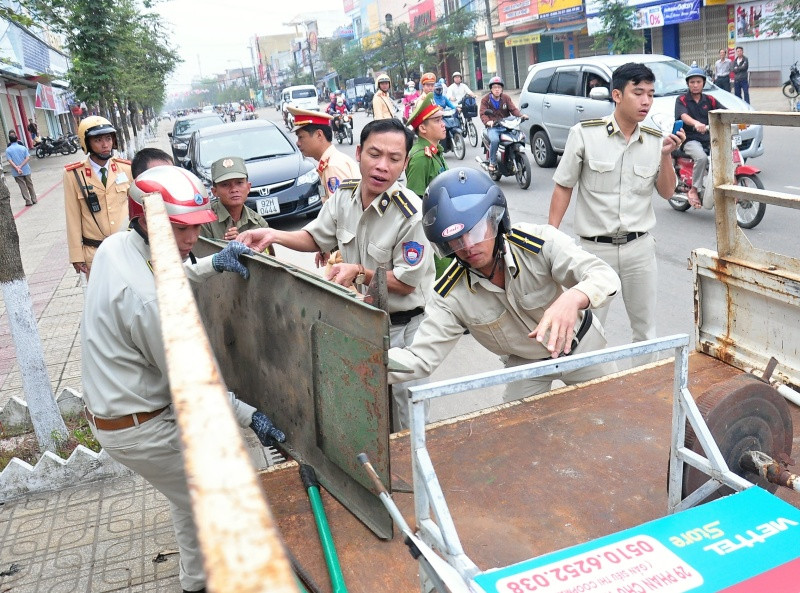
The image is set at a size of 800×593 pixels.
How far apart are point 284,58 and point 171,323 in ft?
442

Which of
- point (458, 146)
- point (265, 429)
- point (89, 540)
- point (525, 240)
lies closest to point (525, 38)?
point (458, 146)

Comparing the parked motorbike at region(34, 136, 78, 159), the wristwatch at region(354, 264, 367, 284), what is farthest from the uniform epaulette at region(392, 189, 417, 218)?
the parked motorbike at region(34, 136, 78, 159)

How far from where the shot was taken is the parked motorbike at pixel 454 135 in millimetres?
14156

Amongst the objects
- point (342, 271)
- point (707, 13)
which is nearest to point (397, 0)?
point (707, 13)

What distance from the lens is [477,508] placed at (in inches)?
91.7

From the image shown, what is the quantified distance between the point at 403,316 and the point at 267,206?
6453 mm

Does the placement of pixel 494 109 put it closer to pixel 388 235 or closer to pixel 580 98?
pixel 580 98

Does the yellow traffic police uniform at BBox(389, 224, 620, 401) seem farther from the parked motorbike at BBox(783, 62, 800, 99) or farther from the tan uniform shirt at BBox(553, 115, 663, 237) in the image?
the parked motorbike at BBox(783, 62, 800, 99)

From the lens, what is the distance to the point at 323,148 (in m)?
4.64

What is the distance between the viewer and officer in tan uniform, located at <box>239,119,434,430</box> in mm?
3293

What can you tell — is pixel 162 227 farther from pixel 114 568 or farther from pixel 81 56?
pixel 81 56

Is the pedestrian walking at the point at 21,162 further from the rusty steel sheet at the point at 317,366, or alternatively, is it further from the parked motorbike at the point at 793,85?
the parked motorbike at the point at 793,85

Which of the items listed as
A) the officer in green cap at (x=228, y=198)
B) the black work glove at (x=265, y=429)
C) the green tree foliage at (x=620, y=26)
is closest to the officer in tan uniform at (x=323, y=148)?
the officer in green cap at (x=228, y=198)

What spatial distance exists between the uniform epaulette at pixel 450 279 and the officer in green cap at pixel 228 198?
1.75 meters
